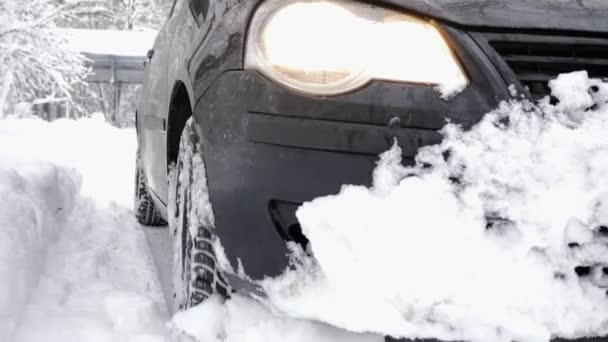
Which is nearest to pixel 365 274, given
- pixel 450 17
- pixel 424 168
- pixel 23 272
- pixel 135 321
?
pixel 424 168

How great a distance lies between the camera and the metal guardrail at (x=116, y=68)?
94.9 ft

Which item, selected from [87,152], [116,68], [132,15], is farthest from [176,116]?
[132,15]

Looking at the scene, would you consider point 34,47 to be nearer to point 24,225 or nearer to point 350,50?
point 24,225

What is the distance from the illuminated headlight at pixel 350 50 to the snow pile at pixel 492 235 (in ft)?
0.59

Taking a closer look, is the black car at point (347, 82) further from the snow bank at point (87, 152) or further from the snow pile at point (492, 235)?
the snow bank at point (87, 152)

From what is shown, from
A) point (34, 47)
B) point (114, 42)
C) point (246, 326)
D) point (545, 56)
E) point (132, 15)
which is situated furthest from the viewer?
point (132, 15)

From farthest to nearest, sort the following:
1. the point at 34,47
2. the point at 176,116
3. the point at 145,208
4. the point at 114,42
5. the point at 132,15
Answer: the point at 132,15 → the point at 114,42 → the point at 34,47 → the point at 145,208 → the point at 176,116

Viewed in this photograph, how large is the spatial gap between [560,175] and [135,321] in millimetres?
1587

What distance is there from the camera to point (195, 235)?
177cm

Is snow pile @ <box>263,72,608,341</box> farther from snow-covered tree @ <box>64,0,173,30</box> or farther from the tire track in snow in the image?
snow-covered tree @ <box>64,0,173,30</box>

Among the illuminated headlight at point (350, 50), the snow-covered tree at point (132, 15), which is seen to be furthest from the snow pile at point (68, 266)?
the snow-covered tree at point (132, 15)

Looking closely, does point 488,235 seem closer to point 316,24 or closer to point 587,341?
point 587,341

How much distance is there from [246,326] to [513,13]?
1.08 m

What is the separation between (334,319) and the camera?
1435 millimetres
